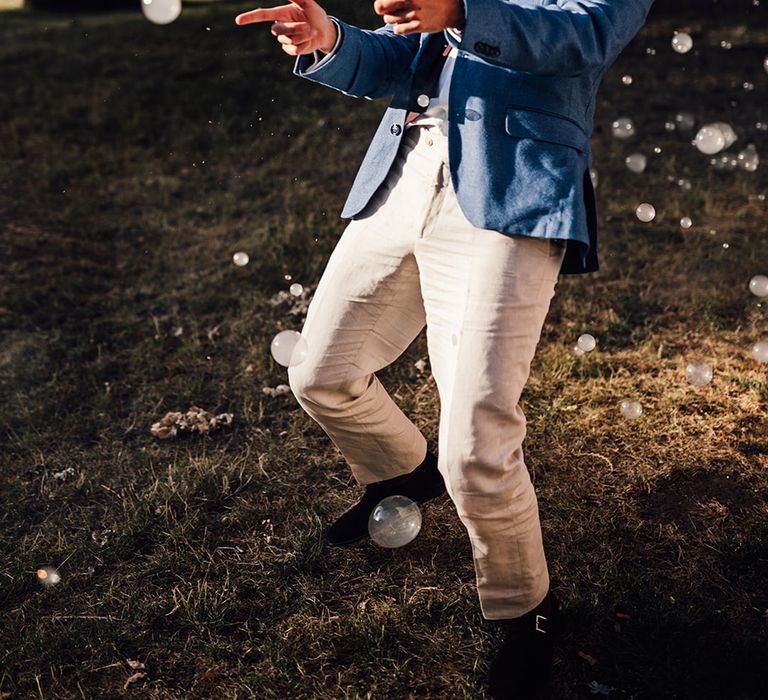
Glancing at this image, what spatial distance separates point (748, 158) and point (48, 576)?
5.31 m

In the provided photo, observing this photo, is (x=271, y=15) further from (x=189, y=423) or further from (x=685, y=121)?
(x=685, y=121)

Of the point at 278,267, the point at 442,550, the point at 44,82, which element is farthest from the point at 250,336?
the point at 44,82

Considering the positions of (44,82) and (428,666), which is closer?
(428,666)

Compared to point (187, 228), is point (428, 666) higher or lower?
higher

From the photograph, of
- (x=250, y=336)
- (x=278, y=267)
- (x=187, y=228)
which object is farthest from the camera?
(x=187, y=228)

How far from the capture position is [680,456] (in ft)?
10.6

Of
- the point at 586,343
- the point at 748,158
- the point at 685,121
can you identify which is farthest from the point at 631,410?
the point at 685,121

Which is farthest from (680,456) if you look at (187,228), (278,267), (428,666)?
(187,228)

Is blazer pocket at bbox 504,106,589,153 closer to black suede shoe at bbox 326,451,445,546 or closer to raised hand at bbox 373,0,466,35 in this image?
raised hand at bbox 373,0,466,35

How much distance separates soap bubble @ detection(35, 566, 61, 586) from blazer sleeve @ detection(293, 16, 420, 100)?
1.89 m

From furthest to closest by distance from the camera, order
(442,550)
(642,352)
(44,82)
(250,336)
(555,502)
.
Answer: (44,82) → (250,336) → (642,352) → (555,502) → (442,550)

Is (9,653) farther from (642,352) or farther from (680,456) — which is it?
(642,352)

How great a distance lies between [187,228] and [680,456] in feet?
13.0

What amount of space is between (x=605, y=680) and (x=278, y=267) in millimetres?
3384
